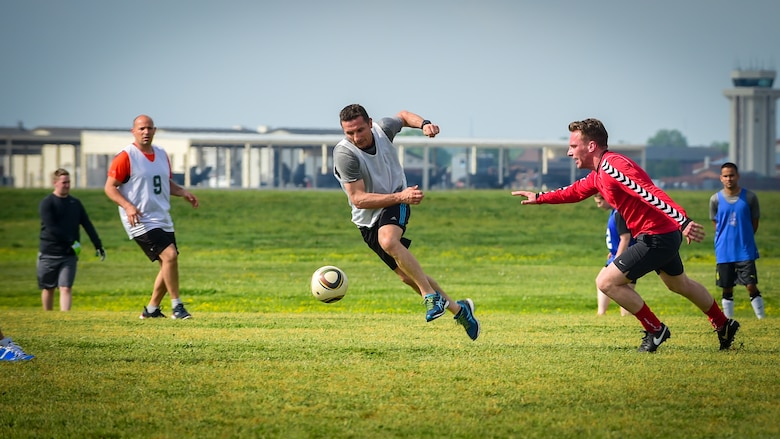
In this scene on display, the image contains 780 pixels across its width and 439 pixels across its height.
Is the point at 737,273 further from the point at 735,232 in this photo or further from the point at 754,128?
the point at 754,128

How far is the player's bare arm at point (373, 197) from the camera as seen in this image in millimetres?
10023

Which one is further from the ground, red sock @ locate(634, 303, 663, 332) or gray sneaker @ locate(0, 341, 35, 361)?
red sock @ locate(634, 303, 663, 332)

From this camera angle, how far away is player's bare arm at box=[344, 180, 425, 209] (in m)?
10.0

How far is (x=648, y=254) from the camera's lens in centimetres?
984

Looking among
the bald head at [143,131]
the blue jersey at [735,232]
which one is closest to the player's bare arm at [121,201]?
the bald head at [143,131]

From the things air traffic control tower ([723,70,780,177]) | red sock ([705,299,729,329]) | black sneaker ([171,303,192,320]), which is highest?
air traffic control tower ([723,70,780,177])

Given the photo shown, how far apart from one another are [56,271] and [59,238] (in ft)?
1.89

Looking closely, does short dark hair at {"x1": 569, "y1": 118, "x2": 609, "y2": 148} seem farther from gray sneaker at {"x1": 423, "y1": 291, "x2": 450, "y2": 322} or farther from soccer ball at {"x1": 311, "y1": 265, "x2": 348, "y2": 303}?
soccer ball at {"x1": 311, "y1": 265, "x2": 348, "y2": 303}

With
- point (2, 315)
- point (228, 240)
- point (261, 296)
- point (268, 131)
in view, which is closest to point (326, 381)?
point (2, 315)

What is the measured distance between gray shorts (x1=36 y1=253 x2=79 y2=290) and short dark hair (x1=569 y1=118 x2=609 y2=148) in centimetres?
1014

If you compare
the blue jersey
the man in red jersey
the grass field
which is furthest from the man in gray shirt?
the blue jersey

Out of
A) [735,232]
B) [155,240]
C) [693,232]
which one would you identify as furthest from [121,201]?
[735,232]

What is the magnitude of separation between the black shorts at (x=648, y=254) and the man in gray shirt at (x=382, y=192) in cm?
163

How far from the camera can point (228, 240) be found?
48406 mm
